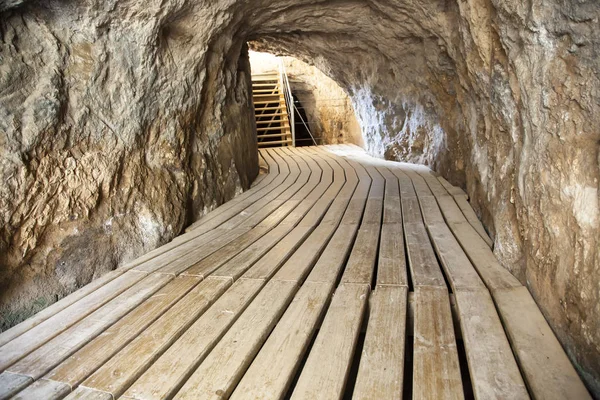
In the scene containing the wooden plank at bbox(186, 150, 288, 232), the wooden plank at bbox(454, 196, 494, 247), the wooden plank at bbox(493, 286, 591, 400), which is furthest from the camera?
the wooden plank at bbox(186, 150, 288, 232)

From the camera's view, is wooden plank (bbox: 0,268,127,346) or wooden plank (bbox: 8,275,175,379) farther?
wooden plank (bbox: 0,268,127,346)

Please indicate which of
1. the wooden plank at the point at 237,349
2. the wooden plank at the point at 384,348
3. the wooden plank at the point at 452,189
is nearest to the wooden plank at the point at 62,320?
the wooden plank at the point at 237,349

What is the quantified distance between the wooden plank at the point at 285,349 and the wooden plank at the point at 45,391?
2.06 feet

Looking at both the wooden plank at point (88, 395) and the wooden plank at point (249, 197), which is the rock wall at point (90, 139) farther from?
the wooden plank at point (88, 395)

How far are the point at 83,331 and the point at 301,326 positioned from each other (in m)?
1.00

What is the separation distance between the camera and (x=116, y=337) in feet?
5.72

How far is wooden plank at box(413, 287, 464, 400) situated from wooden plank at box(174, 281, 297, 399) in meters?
0.63

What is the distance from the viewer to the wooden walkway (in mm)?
1413

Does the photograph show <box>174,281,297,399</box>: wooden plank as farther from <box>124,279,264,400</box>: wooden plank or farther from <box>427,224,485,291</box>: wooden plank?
<box>427,224,485,291</box>: wooden plank

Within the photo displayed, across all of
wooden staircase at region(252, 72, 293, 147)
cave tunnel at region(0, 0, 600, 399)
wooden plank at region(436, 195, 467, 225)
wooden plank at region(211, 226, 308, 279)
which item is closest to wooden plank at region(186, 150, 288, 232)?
cave tunnel at region(0, 0, 600, 399)

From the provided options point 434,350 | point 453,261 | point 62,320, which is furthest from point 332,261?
point 62,320

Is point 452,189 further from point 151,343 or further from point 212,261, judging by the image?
point 151,343

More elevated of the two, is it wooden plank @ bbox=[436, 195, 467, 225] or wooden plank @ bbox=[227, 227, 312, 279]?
wooden plank @ bbox=[436, 195, 467, 225]

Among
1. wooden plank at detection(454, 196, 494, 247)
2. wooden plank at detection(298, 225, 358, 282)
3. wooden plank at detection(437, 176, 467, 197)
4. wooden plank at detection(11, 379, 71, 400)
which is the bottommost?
wooden plank at detection(11, 379, 71, 400)
